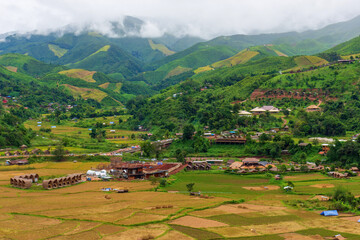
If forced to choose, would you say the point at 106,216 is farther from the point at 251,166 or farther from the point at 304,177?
the point at 251,166

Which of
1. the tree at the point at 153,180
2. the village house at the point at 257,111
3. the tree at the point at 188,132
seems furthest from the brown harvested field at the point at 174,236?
the village house at the point at 257,111

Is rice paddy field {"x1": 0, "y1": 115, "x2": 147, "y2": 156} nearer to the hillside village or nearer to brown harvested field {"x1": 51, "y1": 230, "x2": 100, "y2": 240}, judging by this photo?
the hillside village

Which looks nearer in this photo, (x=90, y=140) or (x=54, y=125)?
(x=90, y=140)

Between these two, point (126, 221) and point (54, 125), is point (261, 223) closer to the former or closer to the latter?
point (126, 221)

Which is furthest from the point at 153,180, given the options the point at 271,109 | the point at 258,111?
the point at 271,109

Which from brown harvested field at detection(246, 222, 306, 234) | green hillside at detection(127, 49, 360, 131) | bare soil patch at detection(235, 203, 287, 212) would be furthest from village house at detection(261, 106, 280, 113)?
brown harvested field at detection(246, 222, 306, 234)

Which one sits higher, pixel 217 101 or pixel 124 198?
pixel 217 101

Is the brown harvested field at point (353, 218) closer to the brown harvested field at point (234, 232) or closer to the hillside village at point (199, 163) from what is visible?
the hillside village at point (199, 163)

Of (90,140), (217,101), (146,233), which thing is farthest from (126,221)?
(217,101)
